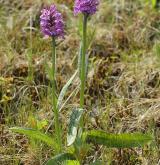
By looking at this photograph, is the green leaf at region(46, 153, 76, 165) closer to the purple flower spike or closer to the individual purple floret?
the purple flower spike

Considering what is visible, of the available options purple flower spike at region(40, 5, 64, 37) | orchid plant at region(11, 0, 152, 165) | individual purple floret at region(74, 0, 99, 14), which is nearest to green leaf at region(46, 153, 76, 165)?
orchid plant at region(11, 0, 152, 165)

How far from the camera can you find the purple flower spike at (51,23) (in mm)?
2234

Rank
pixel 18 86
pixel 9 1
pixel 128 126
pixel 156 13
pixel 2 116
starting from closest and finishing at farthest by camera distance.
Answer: pixel 128 126
pixel 2 116
pixel 18 86
pixel 156 13
pixel 9 1

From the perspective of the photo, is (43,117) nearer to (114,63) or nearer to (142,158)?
(142,158)

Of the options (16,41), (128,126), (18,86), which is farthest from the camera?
(16,41)

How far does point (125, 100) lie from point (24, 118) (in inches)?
25.3

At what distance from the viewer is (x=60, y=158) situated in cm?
229

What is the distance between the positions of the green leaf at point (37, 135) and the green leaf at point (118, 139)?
0.16 meters

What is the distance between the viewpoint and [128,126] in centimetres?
274

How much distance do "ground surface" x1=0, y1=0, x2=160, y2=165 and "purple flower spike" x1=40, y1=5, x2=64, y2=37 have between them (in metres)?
0.16

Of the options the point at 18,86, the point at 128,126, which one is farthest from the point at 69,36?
the point at 128,126

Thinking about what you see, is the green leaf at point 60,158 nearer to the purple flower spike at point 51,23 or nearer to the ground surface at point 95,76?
the ground surface at point 95,76

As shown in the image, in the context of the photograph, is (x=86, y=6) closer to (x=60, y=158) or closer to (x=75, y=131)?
(x=75, y=131)

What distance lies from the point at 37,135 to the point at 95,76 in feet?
3.56
